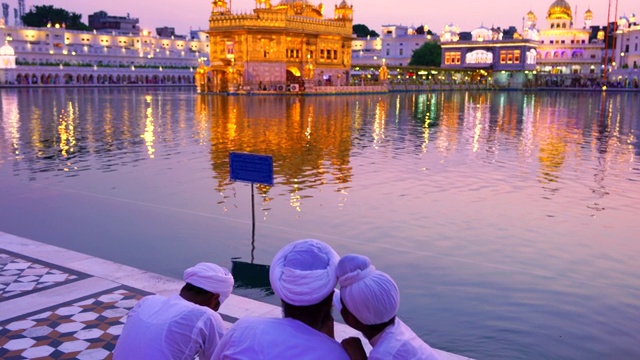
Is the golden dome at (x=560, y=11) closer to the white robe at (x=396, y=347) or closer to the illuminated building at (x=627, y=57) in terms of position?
the illuminated building at (x=627, y=57)

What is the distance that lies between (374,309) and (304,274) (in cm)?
36

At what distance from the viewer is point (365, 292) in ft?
9.07

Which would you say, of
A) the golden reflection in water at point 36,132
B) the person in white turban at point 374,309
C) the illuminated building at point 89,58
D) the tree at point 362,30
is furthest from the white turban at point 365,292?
the tree at point 362,30

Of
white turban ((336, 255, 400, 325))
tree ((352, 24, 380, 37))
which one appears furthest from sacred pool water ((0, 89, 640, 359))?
tree ((352, 24, 380, 37))

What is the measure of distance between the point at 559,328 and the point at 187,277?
4.05 m

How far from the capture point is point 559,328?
601 centimetres

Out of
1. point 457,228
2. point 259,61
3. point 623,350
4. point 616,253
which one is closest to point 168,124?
point 457,228

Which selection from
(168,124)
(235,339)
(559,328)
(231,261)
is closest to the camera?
(235,339)

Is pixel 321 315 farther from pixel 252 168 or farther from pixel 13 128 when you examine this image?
pixel 13 128

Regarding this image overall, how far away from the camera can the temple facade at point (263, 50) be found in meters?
62.9

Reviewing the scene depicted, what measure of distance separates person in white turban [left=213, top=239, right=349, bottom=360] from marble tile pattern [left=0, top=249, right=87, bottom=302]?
4358 millimetres

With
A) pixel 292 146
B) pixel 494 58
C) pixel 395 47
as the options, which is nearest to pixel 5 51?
pixel 395 47

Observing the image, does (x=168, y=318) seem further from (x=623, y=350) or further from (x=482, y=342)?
(x=623, y=350)

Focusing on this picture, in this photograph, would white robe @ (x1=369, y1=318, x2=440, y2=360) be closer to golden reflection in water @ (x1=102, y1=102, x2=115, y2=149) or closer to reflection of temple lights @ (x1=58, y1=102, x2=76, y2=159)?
reflection of temple lights @ (x1=58, y1=102, x2=76, y2=159)
